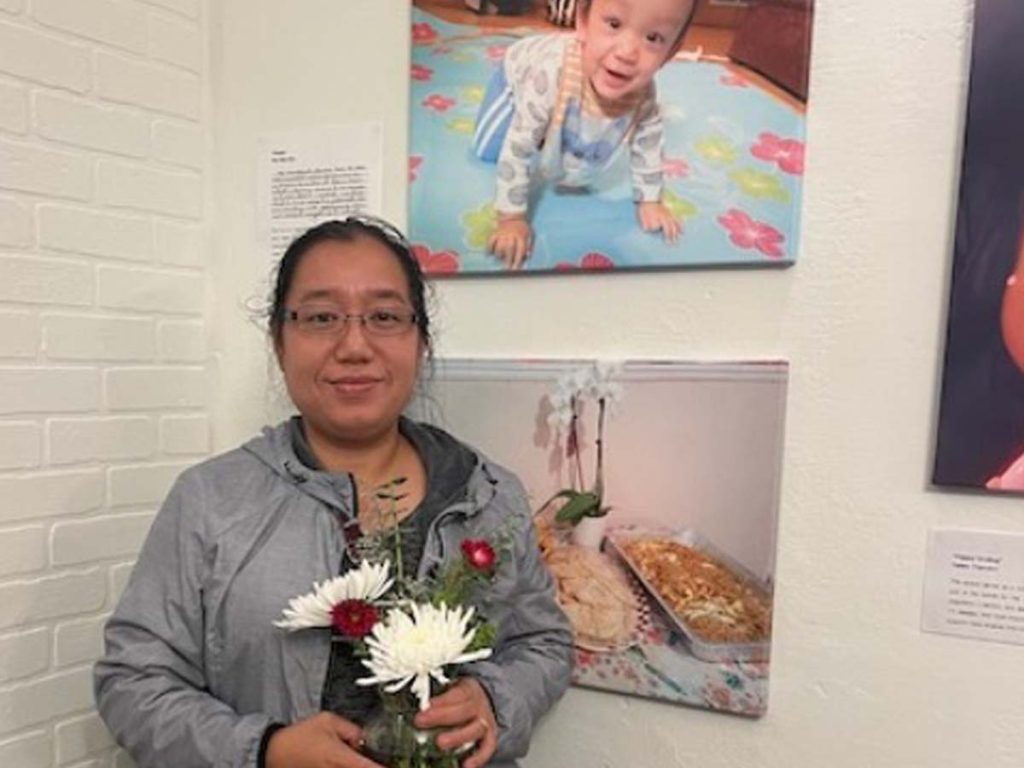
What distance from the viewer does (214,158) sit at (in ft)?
5.53

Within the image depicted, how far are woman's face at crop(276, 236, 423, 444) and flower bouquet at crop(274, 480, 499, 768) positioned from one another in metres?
0.23

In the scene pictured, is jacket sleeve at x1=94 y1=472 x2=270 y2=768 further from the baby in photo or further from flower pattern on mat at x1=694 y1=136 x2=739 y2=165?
flower pattern on mat at x1=694 y1=136 x2=739 y2=165

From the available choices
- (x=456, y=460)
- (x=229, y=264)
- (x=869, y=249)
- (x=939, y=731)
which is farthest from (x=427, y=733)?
(x=229, y=264)

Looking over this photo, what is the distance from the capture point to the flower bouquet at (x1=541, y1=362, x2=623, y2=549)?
137 centimetres

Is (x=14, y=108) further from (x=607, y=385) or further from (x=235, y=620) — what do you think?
(x=607, y=385)

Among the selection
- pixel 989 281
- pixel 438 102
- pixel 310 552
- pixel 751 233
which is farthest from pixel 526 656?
pixel 438 102

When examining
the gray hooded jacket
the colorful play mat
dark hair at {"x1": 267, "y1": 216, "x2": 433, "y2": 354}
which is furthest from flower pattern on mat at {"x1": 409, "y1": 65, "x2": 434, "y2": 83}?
the gray hooded jacket

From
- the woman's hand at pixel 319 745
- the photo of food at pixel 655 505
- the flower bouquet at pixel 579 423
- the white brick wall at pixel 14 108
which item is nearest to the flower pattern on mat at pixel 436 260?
the photo of food at pixel 655 505

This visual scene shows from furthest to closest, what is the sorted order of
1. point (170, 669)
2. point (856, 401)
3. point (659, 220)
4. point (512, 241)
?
point (512, 241) → point (659, 220) → point (856, 401) → point (170, 669)

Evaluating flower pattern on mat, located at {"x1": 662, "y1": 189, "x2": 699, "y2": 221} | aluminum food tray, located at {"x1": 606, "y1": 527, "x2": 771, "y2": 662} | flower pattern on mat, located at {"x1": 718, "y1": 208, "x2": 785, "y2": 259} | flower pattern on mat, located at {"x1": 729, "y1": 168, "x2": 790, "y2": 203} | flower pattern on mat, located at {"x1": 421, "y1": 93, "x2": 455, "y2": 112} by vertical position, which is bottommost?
aluminum food tray, located at {"x1": 606, "y1": 527, "x2": 771, "y2": 662}

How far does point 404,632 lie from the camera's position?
925 mm

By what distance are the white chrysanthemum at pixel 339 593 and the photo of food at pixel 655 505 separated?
0.44 metres

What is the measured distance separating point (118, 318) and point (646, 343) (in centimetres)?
89

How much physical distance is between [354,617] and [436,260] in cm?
70
